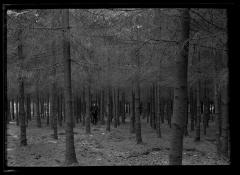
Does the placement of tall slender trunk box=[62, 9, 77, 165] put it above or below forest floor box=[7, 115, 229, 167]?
above

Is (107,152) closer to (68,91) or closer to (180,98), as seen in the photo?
(68,91)

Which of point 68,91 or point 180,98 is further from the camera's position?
point 68,91

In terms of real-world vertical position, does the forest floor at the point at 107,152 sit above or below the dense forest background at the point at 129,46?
below

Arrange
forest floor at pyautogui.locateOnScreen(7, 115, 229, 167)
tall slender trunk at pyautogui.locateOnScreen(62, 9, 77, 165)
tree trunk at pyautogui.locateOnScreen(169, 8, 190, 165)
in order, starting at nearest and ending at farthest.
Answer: tree trunk at pyautogui.locateOnScreen(169, 8, 190, 165) < tall slender trunk at pyautogui.locateOnScreen(62, 9, 77, 165) < forest floor at pyautogui.locateOnScreen(7, 115, 229, 167)

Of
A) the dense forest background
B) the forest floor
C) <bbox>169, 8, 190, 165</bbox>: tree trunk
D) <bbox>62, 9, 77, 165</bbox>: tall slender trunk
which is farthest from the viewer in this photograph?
the forest floor

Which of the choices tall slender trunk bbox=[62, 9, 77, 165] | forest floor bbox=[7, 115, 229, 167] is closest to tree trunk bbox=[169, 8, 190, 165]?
tall slender trunk bbox=[62, 9, 77, 165]

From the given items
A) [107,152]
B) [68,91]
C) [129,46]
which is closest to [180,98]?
[129,46]

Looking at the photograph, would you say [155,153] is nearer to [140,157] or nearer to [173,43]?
[140,157]

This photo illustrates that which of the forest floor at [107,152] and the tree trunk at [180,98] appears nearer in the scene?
the tree trunk at [180,98]

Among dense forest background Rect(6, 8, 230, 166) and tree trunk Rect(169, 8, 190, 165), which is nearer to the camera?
tree trunk Rect(169, 8, 190, 165)

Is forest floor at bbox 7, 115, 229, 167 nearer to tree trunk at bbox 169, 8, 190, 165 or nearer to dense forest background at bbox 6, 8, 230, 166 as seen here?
dense forest background at bbox 6, 8, 230, 166

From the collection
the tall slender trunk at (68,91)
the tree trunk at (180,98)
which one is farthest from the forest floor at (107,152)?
the tree trunk at (180,98)

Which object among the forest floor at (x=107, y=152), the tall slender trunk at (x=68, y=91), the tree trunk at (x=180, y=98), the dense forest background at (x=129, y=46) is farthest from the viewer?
the forest floor at (x=107, y=152)

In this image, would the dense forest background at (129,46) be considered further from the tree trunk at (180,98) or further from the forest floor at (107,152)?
the forest floor at (107,152)
